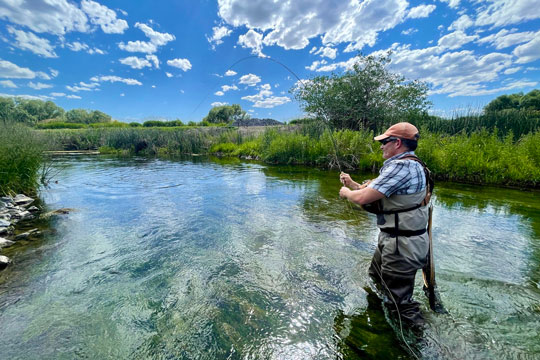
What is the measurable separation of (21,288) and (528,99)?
91.8 metres

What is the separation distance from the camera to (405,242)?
2529mm

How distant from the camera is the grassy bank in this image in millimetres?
9711

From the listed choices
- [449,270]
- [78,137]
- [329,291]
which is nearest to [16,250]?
[329,291]

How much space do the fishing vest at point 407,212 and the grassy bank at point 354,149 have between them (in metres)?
1.31

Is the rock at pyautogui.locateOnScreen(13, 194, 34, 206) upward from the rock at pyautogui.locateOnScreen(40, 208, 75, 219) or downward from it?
upward

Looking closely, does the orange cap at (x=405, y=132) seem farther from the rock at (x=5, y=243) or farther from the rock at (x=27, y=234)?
the rock at (x=27, y=234)

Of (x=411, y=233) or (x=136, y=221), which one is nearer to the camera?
(x=411, y=233)

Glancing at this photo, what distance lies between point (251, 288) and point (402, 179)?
8.38 ft

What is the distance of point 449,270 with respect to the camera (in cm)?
406

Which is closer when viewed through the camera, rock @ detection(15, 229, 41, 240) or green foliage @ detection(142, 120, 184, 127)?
rock @ detection(15, 229, 41, 240)

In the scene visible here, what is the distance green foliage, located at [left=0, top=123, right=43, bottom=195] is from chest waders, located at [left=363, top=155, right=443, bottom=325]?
10.2 m

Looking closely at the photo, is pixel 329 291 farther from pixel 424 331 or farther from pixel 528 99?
pixel 528 99

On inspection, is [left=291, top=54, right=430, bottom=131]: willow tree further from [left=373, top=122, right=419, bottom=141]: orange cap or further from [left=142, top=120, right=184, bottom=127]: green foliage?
[left=142, top=120, right=184, bottom=127]: green foliage

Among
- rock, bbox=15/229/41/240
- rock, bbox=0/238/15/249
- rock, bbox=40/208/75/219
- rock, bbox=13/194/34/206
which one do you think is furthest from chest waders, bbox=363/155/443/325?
rock, bbox=13/194/34/206
